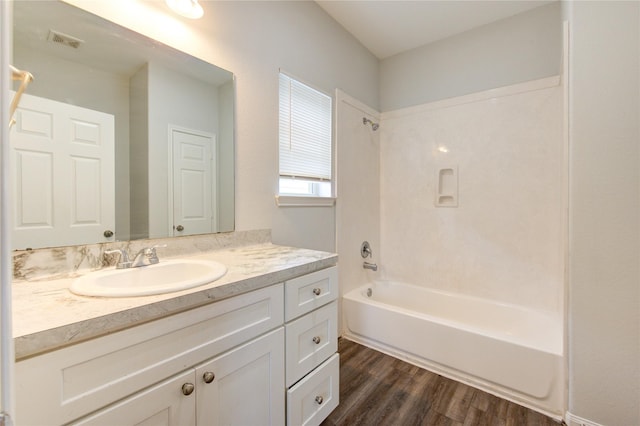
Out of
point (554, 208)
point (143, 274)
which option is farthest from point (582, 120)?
point (143, 274)

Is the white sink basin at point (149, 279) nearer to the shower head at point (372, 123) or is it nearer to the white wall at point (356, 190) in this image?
the white wall at point (356, 190)

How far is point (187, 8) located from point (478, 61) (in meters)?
2.27

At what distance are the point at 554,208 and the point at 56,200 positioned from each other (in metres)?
2.88

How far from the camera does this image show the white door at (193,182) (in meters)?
1.30

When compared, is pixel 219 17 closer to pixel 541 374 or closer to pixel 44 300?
pixel 44 300

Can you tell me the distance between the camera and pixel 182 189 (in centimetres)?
133

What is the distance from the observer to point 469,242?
2.36m

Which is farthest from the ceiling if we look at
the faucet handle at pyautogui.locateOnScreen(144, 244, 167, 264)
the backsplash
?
the faucet handle at pyautogui.locateOnScreen(144, 244, 167, 264)

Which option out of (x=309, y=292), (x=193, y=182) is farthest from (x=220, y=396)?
(x=193, y=182)

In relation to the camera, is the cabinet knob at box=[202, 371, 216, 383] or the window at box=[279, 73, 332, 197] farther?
the window at box=[279, 73, 332, 197]

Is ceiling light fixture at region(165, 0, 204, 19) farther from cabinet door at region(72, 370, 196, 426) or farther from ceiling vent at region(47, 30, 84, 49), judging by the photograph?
cabinet door at region(72, 370, 196, 426)

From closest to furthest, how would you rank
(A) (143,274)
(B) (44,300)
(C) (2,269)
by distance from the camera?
(C) (2,269)
(B) (44,300)
(A) (143,274)

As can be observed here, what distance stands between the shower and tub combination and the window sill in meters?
0.22

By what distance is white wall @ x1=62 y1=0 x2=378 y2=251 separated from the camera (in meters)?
1.28
